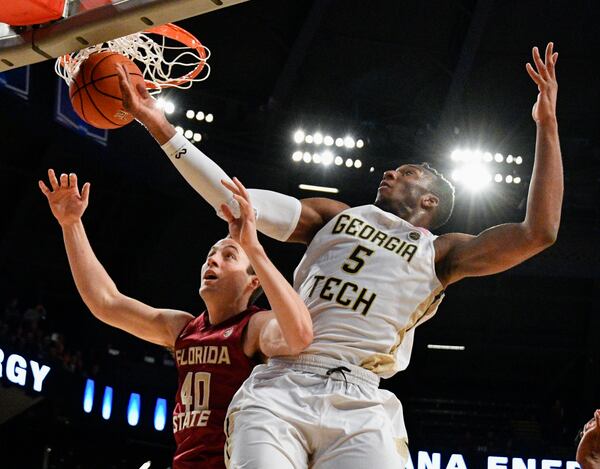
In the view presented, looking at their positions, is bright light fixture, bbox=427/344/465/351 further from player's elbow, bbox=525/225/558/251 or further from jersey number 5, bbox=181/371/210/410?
player's elbow, bbox=525/225/558/251

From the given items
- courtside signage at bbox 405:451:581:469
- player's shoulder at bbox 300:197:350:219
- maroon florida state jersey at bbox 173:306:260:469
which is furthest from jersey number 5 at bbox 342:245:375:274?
A: courtside signage at bbox 405:451:581:469

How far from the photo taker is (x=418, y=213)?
13.1 feet

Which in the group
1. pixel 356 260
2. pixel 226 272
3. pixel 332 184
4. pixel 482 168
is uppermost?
pixel 482 168

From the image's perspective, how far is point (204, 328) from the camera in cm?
422

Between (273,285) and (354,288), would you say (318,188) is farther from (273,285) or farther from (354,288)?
(273,285)

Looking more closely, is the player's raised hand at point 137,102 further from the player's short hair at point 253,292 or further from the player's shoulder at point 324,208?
the player's short hair at point 253,292

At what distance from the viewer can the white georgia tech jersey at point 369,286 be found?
11.2 ft

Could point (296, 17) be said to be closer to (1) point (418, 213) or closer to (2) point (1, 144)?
(2) point (1, 144)

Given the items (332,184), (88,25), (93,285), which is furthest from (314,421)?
(332,184)

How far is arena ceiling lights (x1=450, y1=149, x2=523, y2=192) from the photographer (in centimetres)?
1659

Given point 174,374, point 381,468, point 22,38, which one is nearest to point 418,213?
point 381,468

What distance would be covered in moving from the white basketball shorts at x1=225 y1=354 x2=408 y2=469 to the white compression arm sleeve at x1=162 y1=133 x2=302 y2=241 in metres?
0.57

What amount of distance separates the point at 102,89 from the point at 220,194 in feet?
2.81

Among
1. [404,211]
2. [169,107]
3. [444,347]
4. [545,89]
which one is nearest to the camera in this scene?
[545,89]
